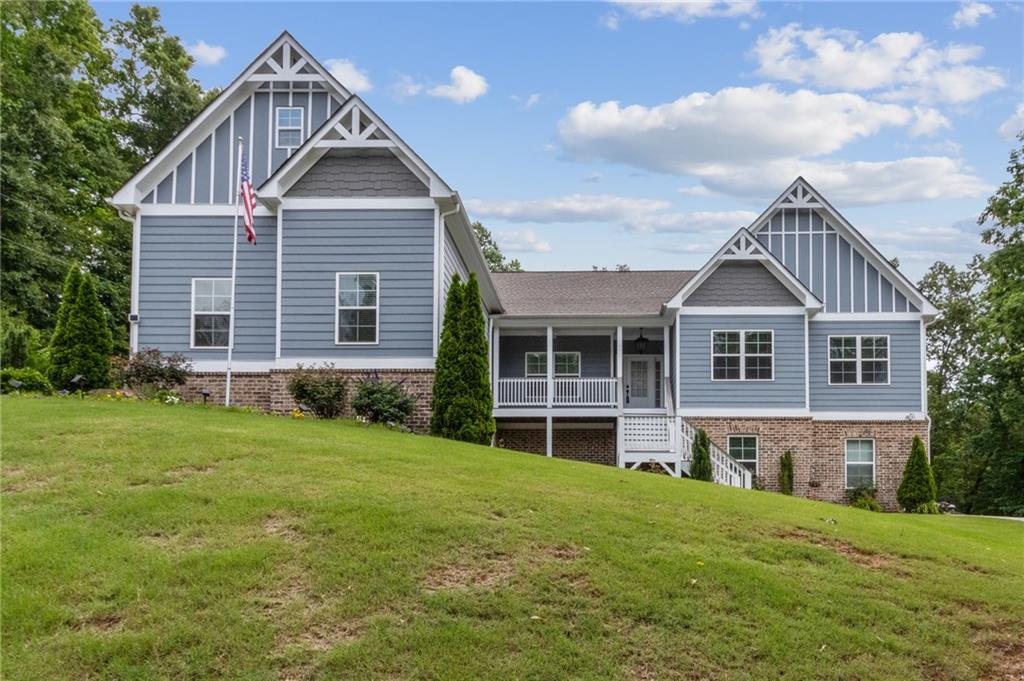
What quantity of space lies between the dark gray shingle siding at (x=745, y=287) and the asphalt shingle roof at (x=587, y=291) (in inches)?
73.4

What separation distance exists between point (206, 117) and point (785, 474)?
15600 mm

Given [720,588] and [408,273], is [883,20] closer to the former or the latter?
[408,273]

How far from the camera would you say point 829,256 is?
910 inches

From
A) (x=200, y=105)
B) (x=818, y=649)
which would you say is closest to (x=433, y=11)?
(x=818, y=649)

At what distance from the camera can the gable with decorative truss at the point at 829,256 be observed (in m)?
22.8

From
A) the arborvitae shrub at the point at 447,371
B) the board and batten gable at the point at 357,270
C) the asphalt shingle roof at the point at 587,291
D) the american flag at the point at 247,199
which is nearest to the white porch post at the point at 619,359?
the asphalt shingle roof at the point at 587,291

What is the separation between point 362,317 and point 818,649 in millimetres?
11993

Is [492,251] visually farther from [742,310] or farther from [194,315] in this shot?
[194,315]

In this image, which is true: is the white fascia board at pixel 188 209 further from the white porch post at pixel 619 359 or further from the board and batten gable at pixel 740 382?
the board and batten gable at pixel 740 382

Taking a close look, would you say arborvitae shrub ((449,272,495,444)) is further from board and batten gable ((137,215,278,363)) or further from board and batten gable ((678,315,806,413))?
board and batten gable ((678,315,806,413))

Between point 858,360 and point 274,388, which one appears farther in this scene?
point 858,360

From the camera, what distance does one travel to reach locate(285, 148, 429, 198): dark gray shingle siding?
17.0 meters

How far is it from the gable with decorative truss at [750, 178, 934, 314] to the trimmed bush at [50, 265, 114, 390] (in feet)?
53.0

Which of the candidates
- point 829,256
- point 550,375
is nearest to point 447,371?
point 550,375
